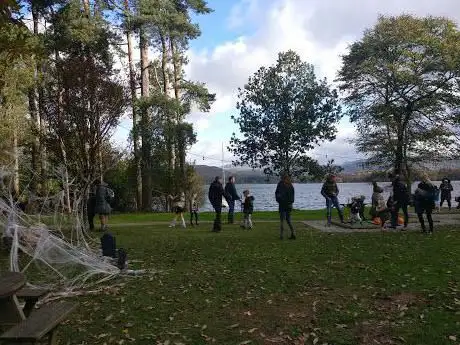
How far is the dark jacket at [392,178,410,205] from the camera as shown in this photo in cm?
1658

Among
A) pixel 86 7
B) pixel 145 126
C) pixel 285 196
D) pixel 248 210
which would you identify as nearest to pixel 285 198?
pixel 285 196

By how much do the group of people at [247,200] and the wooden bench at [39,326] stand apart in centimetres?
991

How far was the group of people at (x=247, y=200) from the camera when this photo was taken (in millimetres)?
15242

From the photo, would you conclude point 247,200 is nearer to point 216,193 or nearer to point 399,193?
point 216,193

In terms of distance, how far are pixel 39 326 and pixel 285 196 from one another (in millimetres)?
10814

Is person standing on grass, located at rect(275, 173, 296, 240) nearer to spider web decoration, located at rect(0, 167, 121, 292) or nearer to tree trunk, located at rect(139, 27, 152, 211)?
spider web decoration, located at rect(0, 167, 121, 292)

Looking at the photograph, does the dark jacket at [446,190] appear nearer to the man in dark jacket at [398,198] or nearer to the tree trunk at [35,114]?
the man in dark jacket at [398,198]

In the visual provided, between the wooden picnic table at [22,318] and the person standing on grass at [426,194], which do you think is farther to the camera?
the person standing on grass at [426,194]

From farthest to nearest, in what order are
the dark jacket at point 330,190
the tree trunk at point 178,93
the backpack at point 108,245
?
1. the tree trunk at point 178,93
2. the dark jacket at point 330,190
3. the backpack at point 108,245

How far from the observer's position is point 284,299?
7754 millimetres

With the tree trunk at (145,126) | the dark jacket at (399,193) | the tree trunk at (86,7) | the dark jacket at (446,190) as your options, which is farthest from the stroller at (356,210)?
the tree trunk at (86,7)

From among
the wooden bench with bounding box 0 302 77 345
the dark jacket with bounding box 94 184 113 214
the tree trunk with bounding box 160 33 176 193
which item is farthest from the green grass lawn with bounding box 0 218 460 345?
the tree trunk with bounding box 160 33 176 193

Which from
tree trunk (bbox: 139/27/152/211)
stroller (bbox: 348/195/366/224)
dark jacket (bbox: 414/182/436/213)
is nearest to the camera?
dark jacket (bbox: 414/182/436/213)

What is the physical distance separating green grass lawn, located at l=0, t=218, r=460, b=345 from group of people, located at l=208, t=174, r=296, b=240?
251cm
